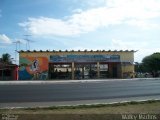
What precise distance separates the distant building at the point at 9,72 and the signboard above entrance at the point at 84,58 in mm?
7289

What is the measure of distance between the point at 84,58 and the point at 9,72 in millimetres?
14392

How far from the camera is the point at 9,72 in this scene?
6431cm

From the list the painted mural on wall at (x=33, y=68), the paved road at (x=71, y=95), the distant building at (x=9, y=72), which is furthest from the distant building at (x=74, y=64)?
the paved road at (x=71, y=95)

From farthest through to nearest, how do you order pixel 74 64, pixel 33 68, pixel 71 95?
pixel 74 64 → pixel 33 68 → pixel 71 95

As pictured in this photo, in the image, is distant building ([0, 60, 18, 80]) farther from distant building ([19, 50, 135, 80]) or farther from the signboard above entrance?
the signboard above entrance

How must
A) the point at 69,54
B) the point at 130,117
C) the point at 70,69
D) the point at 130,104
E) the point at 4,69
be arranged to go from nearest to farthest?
the point at 130,117
the point at 130,104
the point at 4,69
the point at 69,54
the point at 70,69

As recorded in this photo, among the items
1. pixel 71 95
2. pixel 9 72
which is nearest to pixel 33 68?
pixel 9 72

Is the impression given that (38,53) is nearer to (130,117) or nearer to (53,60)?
(53,60)

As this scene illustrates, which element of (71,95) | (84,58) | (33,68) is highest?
(84,58)

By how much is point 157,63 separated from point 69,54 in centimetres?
3182

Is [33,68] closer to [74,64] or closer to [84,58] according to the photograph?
[74,64]

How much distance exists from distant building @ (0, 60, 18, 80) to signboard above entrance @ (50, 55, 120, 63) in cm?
729

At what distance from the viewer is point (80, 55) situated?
221 ft

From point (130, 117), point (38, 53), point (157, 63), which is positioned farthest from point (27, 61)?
point (130, 117)
